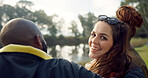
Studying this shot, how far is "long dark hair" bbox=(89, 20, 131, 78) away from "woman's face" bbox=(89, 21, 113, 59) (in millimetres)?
50

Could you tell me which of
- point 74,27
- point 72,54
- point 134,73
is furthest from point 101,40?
point 74,27

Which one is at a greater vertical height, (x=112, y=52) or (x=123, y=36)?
(x=123, y=36)

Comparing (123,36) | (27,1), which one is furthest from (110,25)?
(27,1)

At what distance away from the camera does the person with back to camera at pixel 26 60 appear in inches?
40.9

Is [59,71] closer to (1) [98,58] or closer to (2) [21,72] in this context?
(2) [21,72]

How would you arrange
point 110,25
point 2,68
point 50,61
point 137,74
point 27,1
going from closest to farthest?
point 2,68, point 50,61, point 137,74, point 110,25, point 27,1

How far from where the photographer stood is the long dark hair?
181cm

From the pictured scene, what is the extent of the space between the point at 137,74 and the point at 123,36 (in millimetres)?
497

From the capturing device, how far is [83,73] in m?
1.13

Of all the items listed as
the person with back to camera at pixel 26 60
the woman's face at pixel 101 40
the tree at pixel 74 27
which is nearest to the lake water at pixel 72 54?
the woman's face at pixel 101 40

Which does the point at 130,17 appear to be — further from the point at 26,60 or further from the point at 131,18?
the point at 26,60

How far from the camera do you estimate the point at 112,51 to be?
188 centimetres

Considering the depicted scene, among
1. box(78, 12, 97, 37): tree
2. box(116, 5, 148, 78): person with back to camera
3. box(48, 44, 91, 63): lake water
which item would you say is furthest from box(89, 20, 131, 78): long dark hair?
box(78, 12, 97, 37): tree

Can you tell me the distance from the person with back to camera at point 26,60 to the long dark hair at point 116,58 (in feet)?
2.26
